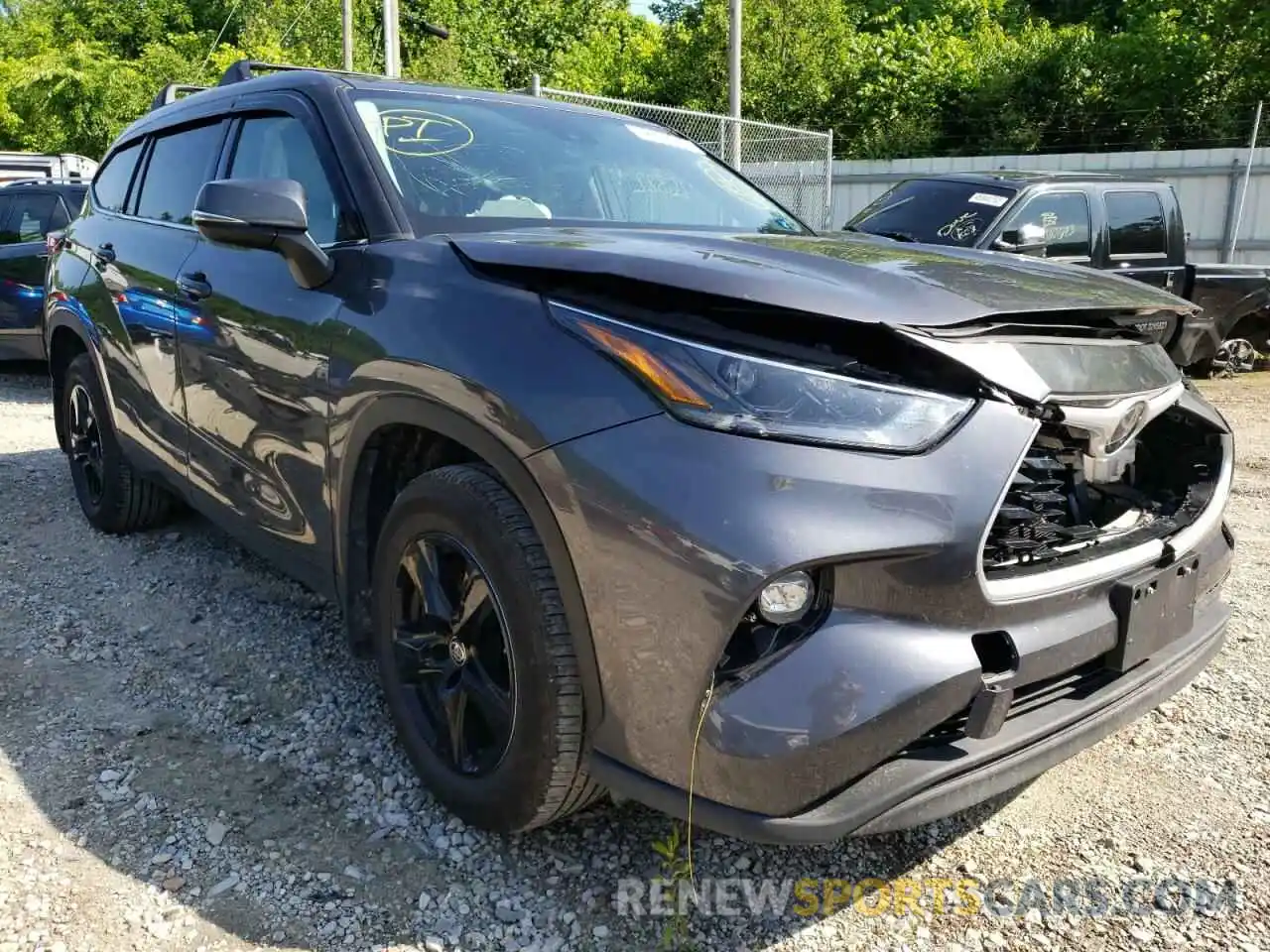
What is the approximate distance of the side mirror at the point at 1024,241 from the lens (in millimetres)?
5236

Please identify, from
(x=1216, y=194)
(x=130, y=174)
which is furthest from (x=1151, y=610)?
(x=1216, y=194)

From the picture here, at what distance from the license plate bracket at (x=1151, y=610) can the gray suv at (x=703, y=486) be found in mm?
12

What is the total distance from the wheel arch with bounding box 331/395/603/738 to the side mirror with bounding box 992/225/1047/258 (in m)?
3.84

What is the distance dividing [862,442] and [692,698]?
0.54m

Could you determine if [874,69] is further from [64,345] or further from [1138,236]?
[64,345]

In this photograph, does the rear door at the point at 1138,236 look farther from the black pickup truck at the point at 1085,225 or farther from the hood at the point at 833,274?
the hood at the point at 833,274

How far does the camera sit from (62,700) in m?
3.11

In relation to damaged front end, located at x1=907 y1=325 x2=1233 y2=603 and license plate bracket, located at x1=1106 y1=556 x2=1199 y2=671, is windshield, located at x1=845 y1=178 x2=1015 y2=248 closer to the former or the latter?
damaged front end, located at x1=907 y1=325 x2=1233 y2=603

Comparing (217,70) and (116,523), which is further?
(217,70)

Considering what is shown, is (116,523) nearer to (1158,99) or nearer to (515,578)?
(515,578)

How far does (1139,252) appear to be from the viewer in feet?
27.7

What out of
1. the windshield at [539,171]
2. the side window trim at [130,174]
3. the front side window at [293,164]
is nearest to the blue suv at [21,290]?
the side window trim at [130,174]

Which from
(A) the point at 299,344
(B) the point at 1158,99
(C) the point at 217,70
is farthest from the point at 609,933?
(C) the point at 217,70

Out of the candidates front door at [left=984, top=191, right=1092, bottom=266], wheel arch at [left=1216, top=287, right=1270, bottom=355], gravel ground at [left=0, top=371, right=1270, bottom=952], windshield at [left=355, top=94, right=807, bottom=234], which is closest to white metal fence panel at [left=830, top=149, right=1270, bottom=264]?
wheel arch at [left=1216, top=287, right=1270, bottom=355]
